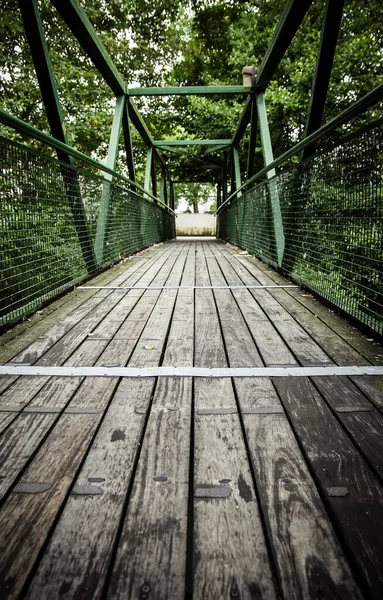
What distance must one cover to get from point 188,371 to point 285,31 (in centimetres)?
487

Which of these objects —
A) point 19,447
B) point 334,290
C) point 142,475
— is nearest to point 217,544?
point 142,475

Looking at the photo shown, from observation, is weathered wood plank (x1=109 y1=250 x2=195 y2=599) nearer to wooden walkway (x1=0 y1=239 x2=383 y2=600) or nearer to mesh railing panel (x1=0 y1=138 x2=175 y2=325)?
wooden walkway (x1=0 y1=239 x2=383 y2=600)

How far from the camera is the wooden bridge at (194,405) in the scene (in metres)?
0.77

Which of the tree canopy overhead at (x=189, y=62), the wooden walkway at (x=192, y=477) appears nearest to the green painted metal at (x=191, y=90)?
the tree canopy overhead at (x=189, y=62)

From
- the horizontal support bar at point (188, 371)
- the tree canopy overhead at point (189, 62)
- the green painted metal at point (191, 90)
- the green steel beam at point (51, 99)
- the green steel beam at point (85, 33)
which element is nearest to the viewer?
the horizontal support bar at point (188, 371)

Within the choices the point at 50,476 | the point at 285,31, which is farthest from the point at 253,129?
the point at 50,476

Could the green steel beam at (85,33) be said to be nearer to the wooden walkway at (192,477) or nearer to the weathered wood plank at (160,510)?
the wooden walkway at (192,477)

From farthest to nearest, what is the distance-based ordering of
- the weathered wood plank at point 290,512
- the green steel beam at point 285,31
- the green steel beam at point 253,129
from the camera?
the green steel beam at point 253,129 < the green steel beam at point 285,31 < the weathered wood plank at point 290,512

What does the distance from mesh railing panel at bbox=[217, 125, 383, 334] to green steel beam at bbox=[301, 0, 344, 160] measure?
520 mm

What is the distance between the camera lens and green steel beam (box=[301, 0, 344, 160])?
3188mm

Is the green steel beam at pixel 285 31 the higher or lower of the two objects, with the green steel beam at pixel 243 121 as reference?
lower

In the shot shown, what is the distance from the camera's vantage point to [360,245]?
224cm

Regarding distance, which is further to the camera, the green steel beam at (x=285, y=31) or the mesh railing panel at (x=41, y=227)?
the green steel beam at (x=285, y=31)

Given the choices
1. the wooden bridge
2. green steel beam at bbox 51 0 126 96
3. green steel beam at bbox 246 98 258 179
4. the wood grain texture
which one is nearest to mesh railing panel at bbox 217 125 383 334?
the wooden bridge
